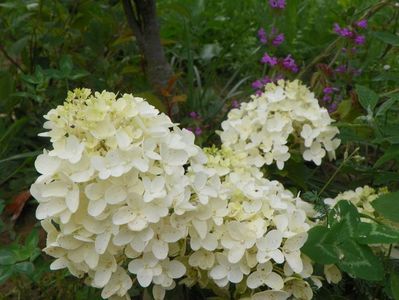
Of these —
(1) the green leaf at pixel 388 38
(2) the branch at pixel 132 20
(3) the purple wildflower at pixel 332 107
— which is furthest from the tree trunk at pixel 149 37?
(1) the green leaf at pixel 388 38

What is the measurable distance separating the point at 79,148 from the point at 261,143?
0.67 meters

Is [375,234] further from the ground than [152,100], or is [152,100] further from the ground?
[375,234]

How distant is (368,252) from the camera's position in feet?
3.82

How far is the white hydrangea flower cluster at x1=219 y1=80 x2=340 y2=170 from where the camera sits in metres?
1.63

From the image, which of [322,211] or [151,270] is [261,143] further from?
[151,270]

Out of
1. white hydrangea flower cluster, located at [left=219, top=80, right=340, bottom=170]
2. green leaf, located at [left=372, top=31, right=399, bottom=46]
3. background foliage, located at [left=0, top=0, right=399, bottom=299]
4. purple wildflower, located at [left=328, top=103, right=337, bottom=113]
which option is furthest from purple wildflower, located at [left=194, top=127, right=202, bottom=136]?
green leaf, located at [left=372, top=31, right=399, bottom=46]

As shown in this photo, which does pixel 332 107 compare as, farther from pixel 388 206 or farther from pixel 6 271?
pixel 6 271

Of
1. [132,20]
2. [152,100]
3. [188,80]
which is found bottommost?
[188,80]

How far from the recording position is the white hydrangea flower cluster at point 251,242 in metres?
1.15

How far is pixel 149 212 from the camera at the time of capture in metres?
1.07

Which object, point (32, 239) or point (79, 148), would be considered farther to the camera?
point (32, 239)

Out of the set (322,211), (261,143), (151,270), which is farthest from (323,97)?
(151,270)

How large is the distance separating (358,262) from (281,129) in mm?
549

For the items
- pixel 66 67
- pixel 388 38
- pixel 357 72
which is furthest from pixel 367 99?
pixel 66 67
